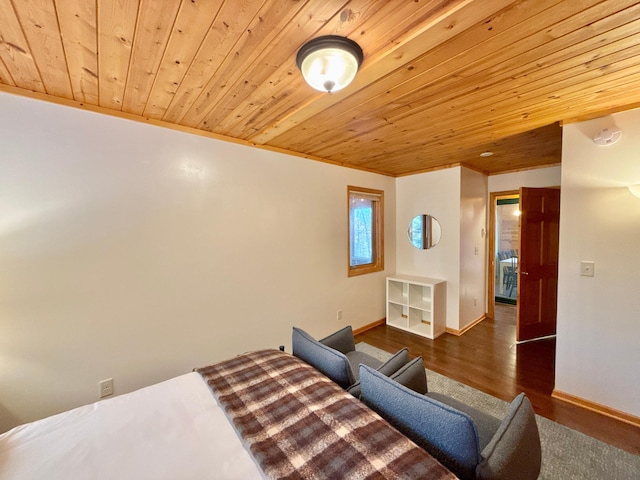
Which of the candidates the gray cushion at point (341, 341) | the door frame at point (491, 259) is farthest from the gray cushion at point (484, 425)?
the door frame at point (491, 259)

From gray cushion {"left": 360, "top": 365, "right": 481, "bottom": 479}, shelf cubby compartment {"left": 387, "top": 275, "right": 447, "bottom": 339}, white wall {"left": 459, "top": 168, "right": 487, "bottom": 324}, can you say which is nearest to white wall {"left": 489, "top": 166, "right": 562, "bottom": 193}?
white wall {"left": 459, "top": 168, "right": 487, "bottom": 324}

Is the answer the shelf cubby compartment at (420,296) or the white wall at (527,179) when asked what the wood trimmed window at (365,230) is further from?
the white wall at (527,179)

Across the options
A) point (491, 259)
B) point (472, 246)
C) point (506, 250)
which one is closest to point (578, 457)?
point (472, 246)

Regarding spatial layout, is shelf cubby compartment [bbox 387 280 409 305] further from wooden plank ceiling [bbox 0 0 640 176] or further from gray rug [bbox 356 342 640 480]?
wooden plank ceiling [bbox 0 0 640 176]

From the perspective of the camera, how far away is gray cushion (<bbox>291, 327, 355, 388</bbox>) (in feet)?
5.18

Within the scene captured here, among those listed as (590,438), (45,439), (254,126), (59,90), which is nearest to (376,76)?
(254,126)

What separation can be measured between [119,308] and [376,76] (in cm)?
249

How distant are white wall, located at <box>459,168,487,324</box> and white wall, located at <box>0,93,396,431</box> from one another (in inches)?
93.9

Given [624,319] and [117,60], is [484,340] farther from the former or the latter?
[117,60]

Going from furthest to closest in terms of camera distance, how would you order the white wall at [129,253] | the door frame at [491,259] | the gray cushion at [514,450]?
the door frame at [491,259], the white wall at [129,253], the gray cushion at [514,450]

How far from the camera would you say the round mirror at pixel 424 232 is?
3.93m

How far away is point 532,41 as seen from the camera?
1234 millimetres

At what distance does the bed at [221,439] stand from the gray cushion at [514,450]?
194 mm

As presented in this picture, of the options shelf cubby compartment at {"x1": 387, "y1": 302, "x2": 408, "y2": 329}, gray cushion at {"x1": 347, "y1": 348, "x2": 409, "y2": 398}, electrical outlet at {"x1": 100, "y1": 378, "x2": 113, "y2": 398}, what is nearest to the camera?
gray cushion at {"x1": 347, "y1": 348, "x2": 409, "y2": 398}
